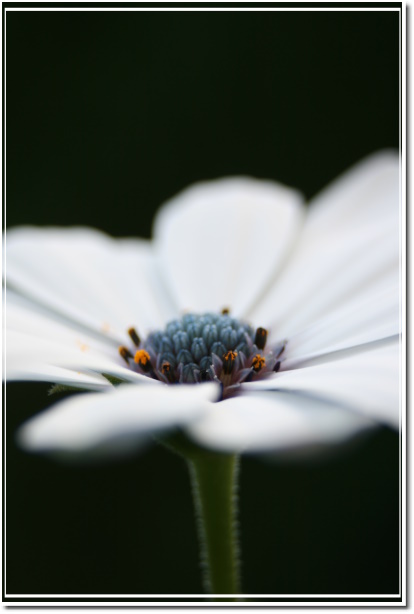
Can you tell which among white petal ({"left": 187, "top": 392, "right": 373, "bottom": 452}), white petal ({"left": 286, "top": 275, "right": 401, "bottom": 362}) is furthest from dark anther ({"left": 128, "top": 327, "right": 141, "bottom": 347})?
white petal ({"left": 187, "top": 392, "right": 373, "bottom": 452})

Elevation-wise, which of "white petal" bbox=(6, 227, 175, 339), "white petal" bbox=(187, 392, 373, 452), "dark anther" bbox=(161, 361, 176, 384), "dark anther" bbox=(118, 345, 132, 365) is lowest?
"white petal" bbox=(187, 392, 373, 452)

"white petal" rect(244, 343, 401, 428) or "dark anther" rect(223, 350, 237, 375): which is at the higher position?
"dark anther" rect(223, 350, 237, 375)

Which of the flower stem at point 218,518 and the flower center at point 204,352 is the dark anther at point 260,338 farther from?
the flower stem at point 218,518

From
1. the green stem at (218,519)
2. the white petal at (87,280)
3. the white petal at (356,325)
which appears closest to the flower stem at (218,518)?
the green stem at (218,519)

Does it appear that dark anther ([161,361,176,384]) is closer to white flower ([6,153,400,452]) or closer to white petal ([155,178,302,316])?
white flower ([6,153,400,452])

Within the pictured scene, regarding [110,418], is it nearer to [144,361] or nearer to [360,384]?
[360,384]

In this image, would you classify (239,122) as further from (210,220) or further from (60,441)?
(60,441)

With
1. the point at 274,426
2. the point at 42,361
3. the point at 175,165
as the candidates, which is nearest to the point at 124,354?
the point at 42,361
